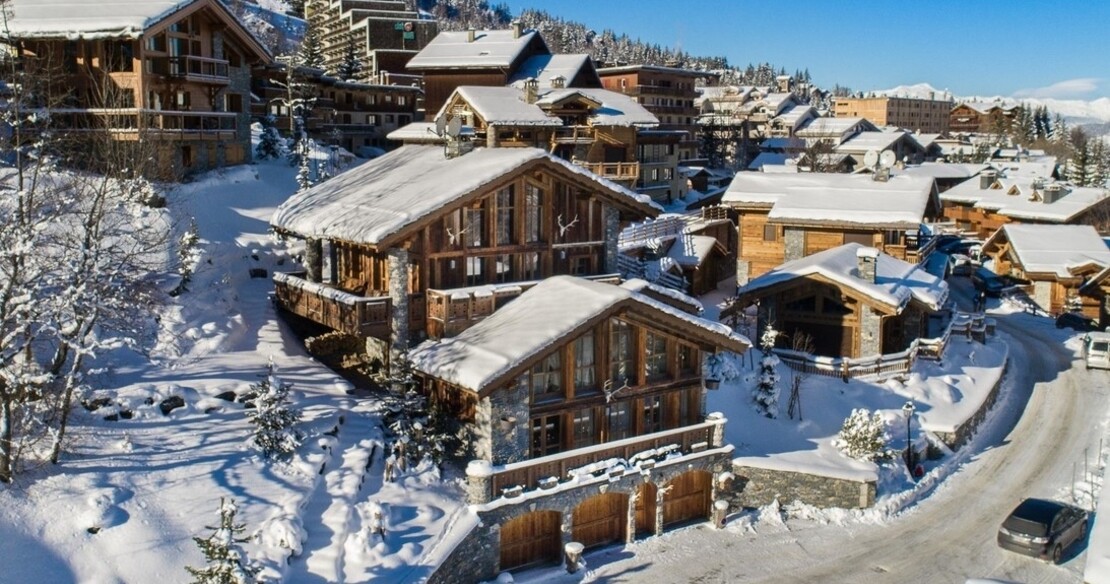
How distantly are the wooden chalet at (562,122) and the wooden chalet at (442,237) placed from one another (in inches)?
737

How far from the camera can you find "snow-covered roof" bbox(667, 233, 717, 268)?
144ft

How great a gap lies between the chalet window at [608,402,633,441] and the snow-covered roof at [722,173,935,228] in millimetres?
22051

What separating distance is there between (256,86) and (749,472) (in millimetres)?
43046

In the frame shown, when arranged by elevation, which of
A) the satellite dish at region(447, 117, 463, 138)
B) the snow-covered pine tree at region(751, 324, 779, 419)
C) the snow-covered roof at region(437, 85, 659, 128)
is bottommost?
the snow-covered pine tree at region(751, 324, 779, 419)

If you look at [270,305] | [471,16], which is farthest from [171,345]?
[471,16]

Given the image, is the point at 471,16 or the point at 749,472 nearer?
the point at 749,472

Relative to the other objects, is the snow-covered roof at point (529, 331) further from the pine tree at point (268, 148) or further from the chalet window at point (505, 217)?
the pine tree at point (268, 148)

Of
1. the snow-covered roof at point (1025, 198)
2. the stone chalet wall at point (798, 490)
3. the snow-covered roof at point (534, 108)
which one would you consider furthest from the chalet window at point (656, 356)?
the snow-covered roof at point (1025, 198)

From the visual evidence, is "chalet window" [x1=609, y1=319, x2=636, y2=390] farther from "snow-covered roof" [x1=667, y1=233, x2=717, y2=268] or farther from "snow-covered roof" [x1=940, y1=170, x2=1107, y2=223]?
"snow-covered roof" [x1=940, y1=170, x2=1107, y2=223]

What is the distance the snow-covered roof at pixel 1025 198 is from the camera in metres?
67.5

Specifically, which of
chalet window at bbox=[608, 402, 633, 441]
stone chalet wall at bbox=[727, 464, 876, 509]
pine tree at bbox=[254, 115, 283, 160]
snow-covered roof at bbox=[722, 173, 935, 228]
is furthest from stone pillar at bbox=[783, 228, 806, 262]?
Result: pine tree at bbox=[254, 115, 283, 160]

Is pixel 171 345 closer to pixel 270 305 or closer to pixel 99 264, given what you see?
pixel 270 305

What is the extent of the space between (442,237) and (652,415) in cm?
755

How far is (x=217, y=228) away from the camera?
3456 centimetres
